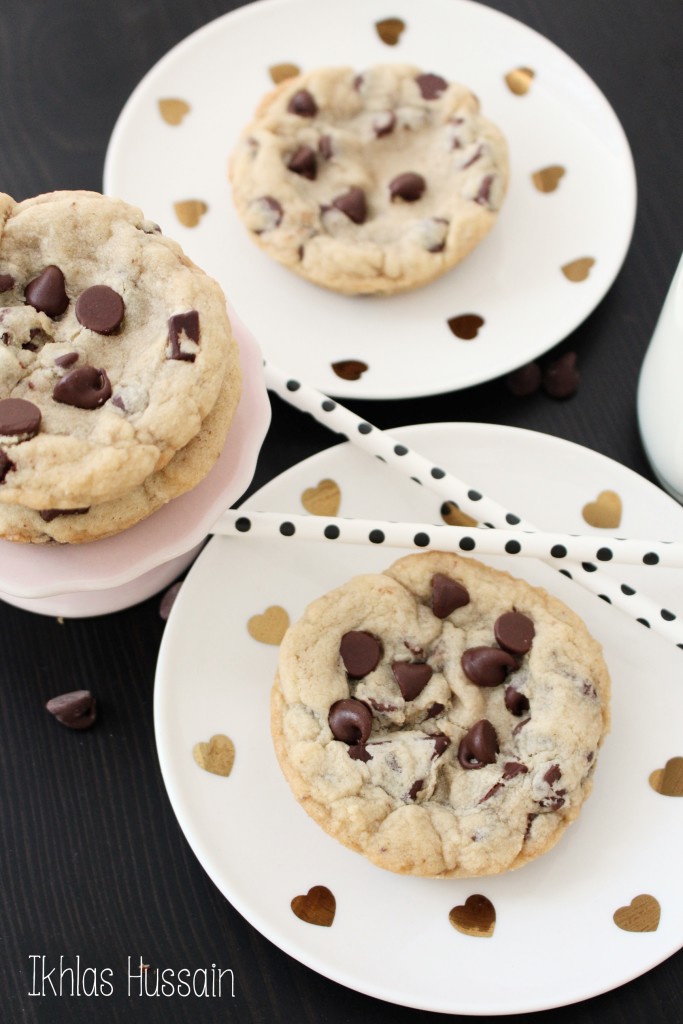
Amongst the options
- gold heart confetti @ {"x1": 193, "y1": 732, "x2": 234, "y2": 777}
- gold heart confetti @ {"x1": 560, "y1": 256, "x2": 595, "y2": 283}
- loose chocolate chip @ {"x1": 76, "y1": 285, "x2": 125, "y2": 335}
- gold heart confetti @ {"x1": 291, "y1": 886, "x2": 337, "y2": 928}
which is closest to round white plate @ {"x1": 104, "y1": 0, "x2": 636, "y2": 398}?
gold heart confetti @ {"x1": 560, "y1": 256, "x2": 595, "y2": 283}

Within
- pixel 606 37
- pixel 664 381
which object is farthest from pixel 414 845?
pixel 606 37

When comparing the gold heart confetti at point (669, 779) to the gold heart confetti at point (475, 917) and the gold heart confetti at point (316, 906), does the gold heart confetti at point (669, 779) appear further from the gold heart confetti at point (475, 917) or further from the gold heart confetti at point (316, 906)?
the gold heart confetti at point (316, 906)

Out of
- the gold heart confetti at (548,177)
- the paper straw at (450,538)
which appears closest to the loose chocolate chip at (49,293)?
the paper straw at (450,538)

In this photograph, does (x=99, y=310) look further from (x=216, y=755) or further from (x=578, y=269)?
(x=578, y=269)

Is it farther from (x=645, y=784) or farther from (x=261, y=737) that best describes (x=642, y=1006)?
(x=261, y=737)

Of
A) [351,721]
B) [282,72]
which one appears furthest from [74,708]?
[282,72]
